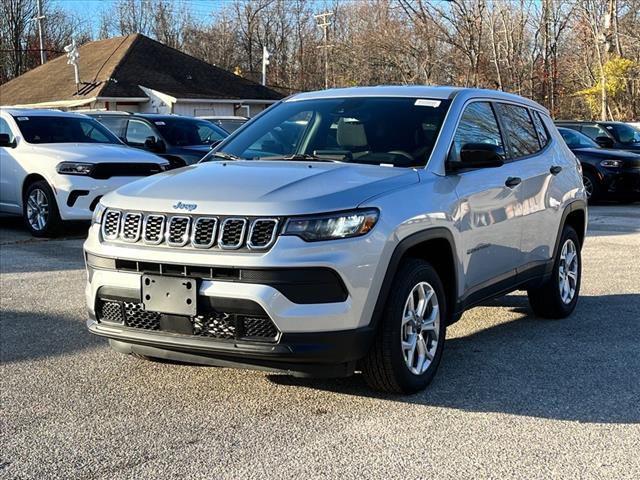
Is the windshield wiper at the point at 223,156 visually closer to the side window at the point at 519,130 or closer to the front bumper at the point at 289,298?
the front bumper at the point at 289,298

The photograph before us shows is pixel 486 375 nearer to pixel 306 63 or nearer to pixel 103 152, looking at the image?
pixel 103 152

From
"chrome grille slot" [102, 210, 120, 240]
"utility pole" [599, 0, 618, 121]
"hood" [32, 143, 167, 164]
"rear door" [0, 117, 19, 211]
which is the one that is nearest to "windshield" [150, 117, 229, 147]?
"hood" [32, 143, 167, 164]

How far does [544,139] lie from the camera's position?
669 cm

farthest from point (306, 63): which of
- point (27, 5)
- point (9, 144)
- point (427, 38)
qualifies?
point (9, 144)

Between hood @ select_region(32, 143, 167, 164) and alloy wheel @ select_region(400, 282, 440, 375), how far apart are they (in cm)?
735

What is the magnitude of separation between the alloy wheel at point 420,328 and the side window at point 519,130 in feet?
5.93

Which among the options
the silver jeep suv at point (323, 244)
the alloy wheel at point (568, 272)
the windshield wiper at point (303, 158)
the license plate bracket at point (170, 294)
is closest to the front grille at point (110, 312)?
the silver jeep suv at point (323, 244)

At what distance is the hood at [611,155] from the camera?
55.7 ft

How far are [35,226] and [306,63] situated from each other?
52.9 metres

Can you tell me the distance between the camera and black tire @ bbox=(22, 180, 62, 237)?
36.0ft

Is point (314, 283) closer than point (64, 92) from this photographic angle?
Yes

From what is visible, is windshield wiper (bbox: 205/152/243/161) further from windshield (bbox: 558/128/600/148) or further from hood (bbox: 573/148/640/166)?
windshield (bbox: 558/128/600/148)

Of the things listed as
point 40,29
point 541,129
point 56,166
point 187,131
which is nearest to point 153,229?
point 541,129

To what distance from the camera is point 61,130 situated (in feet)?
39.8
